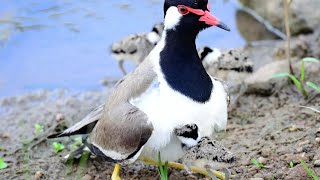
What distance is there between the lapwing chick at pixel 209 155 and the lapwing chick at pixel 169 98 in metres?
0.16

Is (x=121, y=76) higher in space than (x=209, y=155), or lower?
lower

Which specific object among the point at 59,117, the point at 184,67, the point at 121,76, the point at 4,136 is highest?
the point at 184,67

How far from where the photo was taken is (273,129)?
593 centimetres

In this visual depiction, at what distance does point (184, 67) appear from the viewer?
484cm

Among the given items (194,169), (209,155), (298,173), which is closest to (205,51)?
(194,169)

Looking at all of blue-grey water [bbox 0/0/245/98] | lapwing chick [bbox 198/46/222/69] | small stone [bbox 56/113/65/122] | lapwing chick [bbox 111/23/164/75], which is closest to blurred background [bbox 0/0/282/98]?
blue-grey water [bbox 0/0/245/98]

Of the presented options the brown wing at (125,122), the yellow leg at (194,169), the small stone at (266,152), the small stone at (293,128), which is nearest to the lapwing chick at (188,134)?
the brown wing at (125,122)

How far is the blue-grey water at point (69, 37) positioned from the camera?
8.13 metres

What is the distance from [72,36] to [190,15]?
4473 mm

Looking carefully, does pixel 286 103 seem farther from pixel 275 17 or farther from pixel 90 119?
pixel 275 17

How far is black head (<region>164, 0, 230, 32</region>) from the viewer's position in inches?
187

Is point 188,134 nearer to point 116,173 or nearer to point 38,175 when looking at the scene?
point 116,173

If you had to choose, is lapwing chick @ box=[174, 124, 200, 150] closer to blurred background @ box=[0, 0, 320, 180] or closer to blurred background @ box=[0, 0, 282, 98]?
blurred background @ box=[0, 0, 320, 180]

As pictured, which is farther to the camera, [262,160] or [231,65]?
[231,65]
